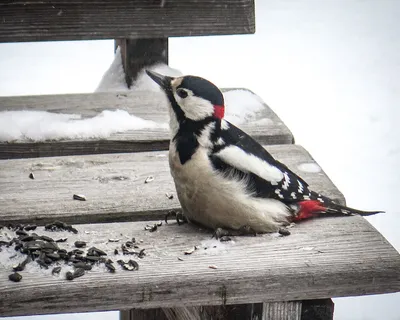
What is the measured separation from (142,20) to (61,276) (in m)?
1.82

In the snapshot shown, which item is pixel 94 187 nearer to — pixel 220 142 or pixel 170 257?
pixel 220 142

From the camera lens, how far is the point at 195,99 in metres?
2.77

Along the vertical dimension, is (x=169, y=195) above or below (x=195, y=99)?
below

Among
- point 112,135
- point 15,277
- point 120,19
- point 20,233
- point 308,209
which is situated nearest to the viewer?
point 15,277

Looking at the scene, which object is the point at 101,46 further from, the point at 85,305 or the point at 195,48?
the point at 85,305

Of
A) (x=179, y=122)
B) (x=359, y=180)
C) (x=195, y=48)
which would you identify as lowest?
(x=359, y=180)

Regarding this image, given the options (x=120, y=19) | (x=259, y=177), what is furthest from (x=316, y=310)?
(x=120, y=19)

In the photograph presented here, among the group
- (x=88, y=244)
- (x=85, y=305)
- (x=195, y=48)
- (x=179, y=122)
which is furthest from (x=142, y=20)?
(x=195, y=48)

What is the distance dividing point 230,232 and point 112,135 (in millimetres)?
807

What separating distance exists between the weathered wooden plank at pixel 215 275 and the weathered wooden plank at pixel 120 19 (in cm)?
137

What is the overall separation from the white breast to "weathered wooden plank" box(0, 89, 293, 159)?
589 mm

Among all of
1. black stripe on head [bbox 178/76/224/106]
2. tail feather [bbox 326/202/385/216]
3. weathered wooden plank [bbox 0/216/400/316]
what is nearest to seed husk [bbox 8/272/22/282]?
weathered wooden plank [bbox 0/216/400/316]

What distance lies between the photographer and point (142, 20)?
12.7ft

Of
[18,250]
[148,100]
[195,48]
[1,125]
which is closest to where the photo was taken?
[18,250]
